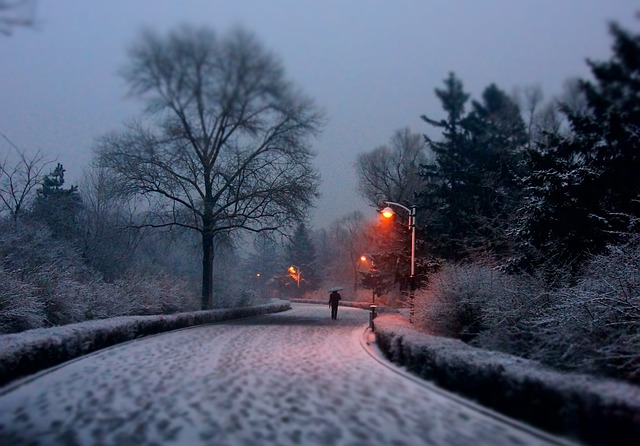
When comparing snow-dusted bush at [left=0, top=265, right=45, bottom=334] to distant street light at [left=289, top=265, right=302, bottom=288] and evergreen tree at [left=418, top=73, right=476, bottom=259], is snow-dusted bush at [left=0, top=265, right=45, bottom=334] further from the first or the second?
distant street light at [left=289, top=265, right=302, bottom=288]

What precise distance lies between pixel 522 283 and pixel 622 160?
400 cm

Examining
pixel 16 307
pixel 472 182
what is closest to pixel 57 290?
pixel 16 307

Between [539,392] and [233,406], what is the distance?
4.00m

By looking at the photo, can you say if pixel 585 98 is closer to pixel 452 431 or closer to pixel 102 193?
pixel 452 431

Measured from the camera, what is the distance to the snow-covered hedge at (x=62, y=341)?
9.48 m

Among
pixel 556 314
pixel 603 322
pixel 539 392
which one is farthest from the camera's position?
pixel 556 314

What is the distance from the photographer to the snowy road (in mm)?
6176

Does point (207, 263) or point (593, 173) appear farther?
point (207, 263)

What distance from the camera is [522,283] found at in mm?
15164

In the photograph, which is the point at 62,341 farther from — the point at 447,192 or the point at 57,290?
the point at 447,192

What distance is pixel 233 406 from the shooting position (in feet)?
25.4

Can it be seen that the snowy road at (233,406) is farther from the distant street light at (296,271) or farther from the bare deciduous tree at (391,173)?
the distant street light at (296,271)

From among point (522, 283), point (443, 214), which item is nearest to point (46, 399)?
point (522, 283)

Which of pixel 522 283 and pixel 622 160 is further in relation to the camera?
pixel 522 283
